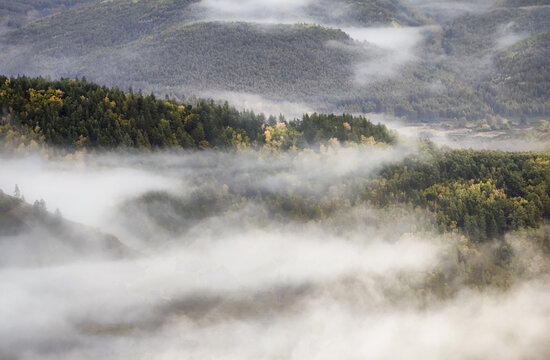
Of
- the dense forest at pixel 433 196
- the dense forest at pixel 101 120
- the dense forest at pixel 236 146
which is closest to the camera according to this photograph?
the dense forest at pixel 101 120

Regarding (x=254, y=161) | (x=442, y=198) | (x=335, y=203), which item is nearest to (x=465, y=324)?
(x=442, y=198)

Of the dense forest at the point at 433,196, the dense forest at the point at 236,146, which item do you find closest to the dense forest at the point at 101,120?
the dense forest at the point at 236,146

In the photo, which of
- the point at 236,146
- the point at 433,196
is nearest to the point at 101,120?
the point at 236,146

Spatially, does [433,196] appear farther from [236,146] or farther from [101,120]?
[101,120]

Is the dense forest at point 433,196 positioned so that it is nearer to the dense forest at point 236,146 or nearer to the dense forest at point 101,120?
the dense forest at point 236,146

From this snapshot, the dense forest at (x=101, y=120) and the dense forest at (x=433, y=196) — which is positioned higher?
the dense forest at (x=101, y=120)

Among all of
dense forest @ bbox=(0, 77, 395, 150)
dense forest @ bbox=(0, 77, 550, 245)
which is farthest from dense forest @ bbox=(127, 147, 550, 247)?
dense forest @ bbox=(0, 77, 395, 150)

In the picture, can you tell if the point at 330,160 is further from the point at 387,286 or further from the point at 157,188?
the point at 157,188

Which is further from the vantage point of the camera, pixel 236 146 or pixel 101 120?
pixel 236 146

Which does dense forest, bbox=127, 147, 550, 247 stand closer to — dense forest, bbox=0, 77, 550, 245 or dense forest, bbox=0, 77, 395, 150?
dense forest, bbox=0, 77, 550, 245
